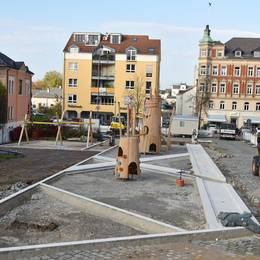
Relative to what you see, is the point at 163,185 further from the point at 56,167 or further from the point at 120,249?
the point at 120,249

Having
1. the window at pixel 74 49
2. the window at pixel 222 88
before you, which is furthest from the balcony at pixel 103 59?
the window at pixel 222 88

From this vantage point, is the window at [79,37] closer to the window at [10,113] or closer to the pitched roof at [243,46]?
the pitched roof at [243,46]

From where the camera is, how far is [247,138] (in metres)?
46.6

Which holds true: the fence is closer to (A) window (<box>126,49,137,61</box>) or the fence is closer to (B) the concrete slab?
(B) the concrete slab

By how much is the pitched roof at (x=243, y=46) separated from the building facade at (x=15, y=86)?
3510 centimetres

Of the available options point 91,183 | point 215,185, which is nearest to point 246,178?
point 215,185

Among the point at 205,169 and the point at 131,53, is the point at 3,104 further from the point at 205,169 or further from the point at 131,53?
the point at 131,53

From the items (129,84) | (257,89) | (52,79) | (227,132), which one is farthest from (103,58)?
(52,79)

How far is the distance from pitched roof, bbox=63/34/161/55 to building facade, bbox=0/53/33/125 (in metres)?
22.4

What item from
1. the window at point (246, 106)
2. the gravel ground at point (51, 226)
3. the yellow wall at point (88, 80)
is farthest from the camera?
the window at point (246, 106)

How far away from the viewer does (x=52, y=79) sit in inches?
5177

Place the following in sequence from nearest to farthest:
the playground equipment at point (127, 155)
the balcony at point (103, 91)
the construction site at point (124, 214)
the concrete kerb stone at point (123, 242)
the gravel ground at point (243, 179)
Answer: the concrete kerb stone at point (123, 242) → the construction site at point (124, 214) → the gravel ground at point (243, 179) → the playground equipment at point (127, 155) → the balcony at point (103, 91)

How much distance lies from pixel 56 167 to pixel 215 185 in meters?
6.82

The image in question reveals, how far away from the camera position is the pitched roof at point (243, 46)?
69688 mm
